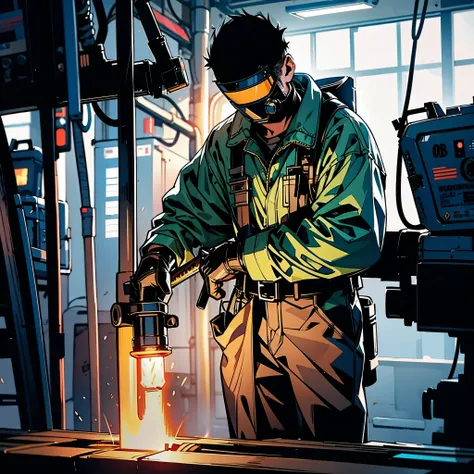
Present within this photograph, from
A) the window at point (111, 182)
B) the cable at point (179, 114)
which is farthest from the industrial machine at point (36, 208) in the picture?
the cable at point (179, 114)

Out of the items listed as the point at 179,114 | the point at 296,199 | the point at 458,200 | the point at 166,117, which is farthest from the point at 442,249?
the point at 179,114

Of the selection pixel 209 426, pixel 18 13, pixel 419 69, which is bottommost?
pixel 209 426

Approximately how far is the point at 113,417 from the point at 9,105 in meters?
2.38

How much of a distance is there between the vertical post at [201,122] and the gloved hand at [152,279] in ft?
10.5

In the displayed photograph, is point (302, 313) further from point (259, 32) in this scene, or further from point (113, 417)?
point (113, 417)

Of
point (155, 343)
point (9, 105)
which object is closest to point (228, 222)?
point (155, 343)

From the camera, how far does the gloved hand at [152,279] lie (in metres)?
1.75

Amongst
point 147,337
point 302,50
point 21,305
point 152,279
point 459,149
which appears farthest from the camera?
point 302,50

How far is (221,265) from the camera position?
1.80 meters

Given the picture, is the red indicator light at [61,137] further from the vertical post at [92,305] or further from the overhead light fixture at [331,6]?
the overhead light fixture at [331,6]

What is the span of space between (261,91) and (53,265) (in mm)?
1141

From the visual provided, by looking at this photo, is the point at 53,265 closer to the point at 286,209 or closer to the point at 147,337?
the point at 286,209

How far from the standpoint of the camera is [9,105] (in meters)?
2.66

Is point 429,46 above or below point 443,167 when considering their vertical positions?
above
